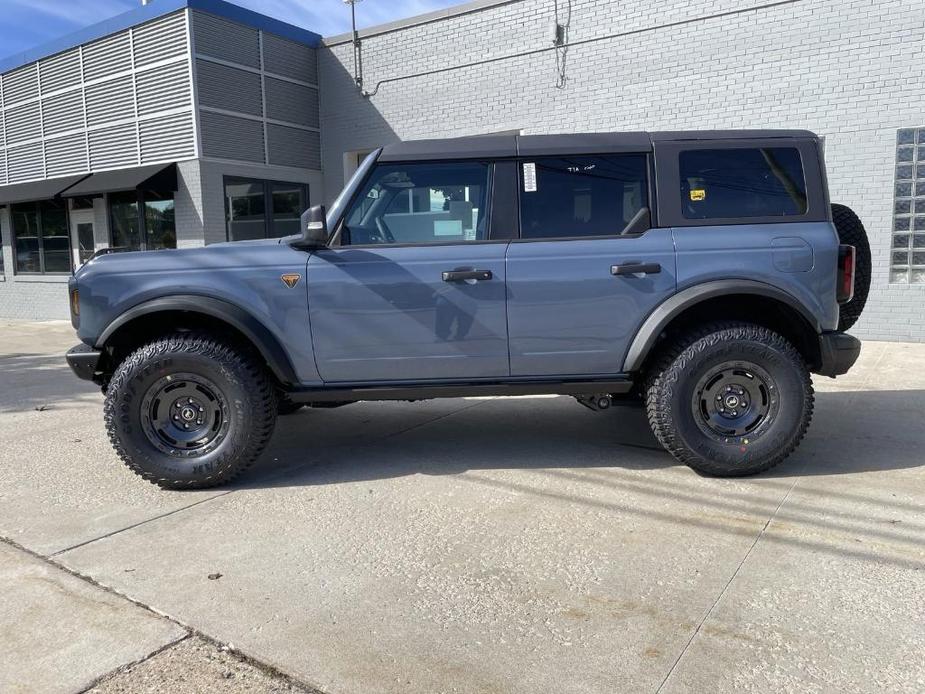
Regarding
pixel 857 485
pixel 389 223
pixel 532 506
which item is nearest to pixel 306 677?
pixel 532 506

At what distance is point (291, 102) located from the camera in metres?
14.7

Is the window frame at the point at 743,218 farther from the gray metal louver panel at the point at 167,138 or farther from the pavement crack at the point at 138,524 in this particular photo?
the gray metal louver panel at the point at 167,138

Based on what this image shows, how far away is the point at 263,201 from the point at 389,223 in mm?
10909

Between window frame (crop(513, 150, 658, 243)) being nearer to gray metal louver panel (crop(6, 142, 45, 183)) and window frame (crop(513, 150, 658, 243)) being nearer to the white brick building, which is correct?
the white brick building

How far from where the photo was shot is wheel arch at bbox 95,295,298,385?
13.6 feet

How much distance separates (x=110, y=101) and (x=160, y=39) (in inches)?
79.9

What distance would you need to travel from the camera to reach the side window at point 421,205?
430 cm

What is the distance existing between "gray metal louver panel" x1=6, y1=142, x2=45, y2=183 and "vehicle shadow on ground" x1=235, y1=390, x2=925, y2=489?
13.6 metres

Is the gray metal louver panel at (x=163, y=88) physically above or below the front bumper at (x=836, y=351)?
above

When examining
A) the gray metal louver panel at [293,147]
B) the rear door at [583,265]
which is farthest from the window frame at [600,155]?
the gray metal louver panel at [293,147]

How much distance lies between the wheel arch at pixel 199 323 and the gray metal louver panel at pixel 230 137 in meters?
9.78

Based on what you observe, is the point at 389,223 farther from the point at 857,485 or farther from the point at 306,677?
the point at 857,485

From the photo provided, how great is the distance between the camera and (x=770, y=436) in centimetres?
428

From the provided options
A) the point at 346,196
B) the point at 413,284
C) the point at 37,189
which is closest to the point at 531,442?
the point at 413,284
